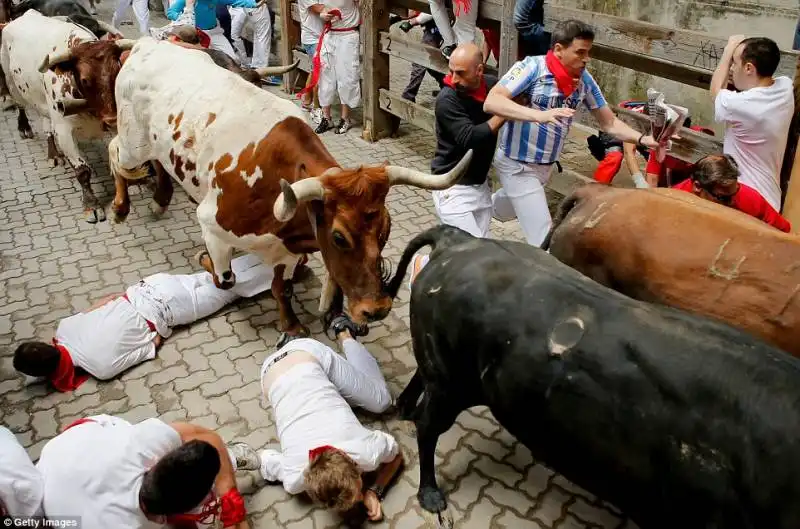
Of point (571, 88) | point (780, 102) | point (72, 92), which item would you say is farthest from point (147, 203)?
point (780, 102)

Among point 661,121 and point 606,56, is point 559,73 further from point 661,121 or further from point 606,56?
point 606,56

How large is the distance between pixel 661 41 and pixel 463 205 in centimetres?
218

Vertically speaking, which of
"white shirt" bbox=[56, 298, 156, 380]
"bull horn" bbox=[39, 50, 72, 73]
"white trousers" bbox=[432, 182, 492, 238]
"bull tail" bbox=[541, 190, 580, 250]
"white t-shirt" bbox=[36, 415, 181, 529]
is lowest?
"white shirt" bbox=[56, 298, 156, 380]

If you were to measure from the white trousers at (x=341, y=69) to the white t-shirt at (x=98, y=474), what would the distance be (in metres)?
6.35

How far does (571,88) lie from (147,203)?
463 centimetres

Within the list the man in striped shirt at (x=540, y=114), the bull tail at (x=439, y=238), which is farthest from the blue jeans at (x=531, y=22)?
the bull tail at (x=439, y=238)

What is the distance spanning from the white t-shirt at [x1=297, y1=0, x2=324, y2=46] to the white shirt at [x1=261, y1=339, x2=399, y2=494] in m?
6.30

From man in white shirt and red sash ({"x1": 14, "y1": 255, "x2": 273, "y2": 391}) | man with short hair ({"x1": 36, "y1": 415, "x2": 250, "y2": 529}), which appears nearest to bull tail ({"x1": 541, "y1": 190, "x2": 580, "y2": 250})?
man with short hair ({"x1": 36, "y1": 415, "x2": 250, "y2": 529})

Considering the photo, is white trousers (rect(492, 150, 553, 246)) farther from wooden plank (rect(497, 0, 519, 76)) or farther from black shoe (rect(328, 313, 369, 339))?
wooden plank (rect(497, 0, 519, 76))

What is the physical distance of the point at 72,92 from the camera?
6262 millimetres

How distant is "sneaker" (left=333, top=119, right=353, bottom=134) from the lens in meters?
8.70

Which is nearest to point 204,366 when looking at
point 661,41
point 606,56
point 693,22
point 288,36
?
point 661,41

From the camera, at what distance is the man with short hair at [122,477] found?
263 cm

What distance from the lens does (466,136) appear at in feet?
13.7
